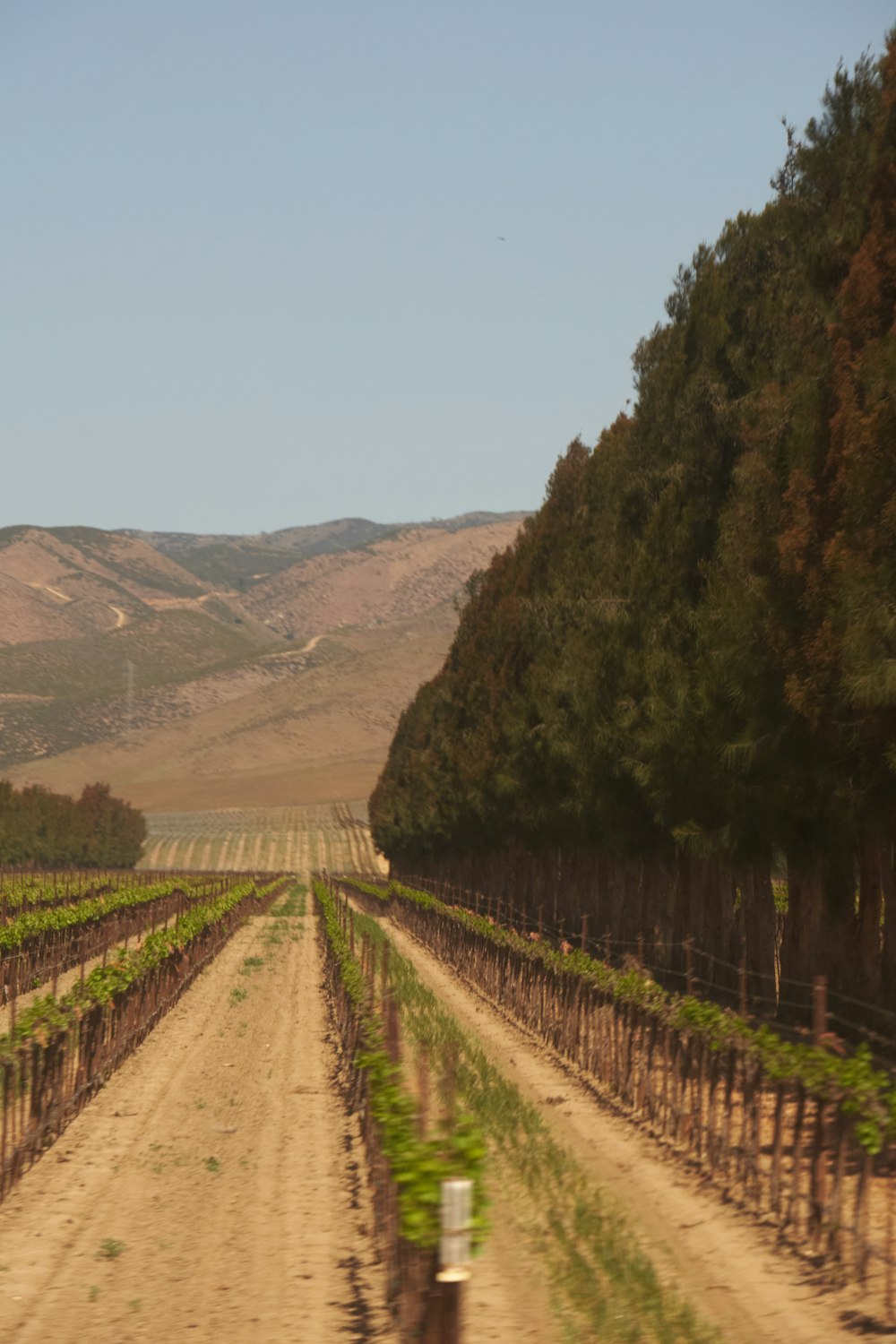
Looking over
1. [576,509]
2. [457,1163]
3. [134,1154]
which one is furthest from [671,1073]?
[576,509]

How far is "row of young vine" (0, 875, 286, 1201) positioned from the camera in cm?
1535

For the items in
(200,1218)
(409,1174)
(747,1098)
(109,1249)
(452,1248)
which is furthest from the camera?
(747,1098)

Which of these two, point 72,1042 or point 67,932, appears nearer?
point 72,1042

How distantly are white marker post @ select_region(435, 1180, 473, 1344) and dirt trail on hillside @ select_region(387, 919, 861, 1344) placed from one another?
226 centimetres

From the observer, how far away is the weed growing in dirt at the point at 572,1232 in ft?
33.0

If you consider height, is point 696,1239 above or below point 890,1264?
below

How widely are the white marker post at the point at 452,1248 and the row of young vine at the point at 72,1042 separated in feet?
23.4

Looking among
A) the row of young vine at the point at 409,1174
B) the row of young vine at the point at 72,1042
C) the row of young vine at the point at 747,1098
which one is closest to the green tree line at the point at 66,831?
the row of young vine at the point at 72,1042

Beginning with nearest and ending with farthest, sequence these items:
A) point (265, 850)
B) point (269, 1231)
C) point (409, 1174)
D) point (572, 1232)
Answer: point (409, 1174) → point (572, 1232) → point (269, 1231) → point (265, 850)

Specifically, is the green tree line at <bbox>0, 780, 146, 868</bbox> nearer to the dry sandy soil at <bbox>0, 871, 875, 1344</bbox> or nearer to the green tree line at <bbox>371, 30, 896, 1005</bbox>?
the green tree line at <bbox>371, 30, 896, 1005</bbox>

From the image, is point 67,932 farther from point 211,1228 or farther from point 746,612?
point 211,1228

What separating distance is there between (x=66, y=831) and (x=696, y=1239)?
140713 mm

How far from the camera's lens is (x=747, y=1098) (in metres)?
14.1

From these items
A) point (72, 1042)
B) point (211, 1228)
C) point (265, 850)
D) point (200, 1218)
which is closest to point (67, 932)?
point (72, 1042)
